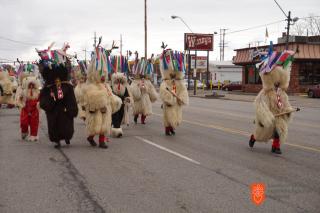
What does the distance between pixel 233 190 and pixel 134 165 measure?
2.31 m

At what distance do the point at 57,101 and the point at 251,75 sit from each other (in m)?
39.4

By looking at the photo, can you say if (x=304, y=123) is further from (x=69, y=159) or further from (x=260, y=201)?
(x=260, y=201)

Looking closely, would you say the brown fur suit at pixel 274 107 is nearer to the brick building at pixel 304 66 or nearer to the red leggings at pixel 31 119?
the red leggings at pixel 31 119

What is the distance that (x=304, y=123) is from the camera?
53.1 feet

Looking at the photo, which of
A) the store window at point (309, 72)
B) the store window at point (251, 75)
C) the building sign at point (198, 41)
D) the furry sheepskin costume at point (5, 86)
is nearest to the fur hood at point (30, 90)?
the furry sheepskin costume at point (5, 86)

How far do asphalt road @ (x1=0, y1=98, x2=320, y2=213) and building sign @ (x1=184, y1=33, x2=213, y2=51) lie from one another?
40185 mm

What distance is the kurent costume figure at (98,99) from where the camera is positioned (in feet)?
33.2

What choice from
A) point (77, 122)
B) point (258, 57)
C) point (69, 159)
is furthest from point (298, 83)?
point (69, 159)

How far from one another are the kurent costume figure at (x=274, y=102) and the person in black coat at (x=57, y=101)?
3869 millimetres

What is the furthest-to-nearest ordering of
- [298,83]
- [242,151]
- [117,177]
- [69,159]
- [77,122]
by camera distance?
1. [298,83]
2. [77,122]
3. [242,151]
4. [69,159]
5. [117,177]

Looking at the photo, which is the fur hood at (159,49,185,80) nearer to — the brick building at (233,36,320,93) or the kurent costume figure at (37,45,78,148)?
the kurent costume figure at (37,45,78,148)

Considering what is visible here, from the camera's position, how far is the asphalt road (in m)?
5.81

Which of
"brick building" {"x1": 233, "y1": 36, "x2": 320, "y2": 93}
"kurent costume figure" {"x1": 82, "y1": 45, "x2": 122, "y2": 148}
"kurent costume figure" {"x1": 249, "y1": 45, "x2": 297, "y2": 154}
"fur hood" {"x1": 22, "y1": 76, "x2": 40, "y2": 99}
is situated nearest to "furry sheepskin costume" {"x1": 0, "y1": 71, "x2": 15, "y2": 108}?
"fur hood" {"x1": 22, "y1": 76, "x2": 40, "y2": 99}

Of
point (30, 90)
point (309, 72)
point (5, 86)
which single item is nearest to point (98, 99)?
point (30, 90)
